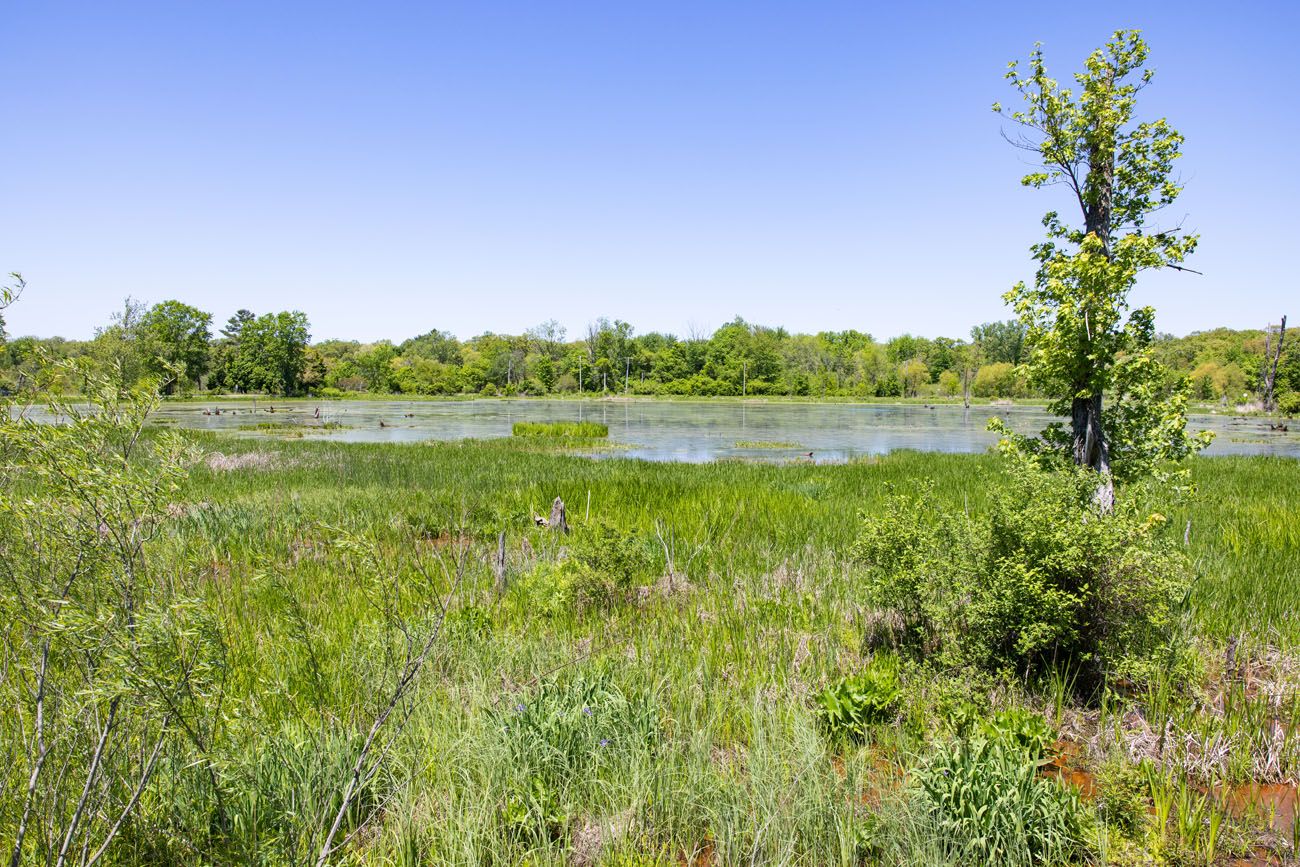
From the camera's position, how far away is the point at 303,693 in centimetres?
421

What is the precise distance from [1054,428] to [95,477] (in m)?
6.32

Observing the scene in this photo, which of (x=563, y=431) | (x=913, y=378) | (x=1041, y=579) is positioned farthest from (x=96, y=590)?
(x=913, y=378)

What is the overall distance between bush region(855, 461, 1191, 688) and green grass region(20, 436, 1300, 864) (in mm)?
321

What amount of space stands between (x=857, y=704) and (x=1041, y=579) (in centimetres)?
131

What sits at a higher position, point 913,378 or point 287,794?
point 913,378

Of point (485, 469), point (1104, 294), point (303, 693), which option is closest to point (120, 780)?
point (303, 693)

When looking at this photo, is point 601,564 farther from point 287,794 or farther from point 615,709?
point 287,794

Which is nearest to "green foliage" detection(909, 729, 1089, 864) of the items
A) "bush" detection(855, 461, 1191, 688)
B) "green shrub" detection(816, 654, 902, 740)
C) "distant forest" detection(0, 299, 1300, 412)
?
"green shrub" detection(816, 654, 902, 740)

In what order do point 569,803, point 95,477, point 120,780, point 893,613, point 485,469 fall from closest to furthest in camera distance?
point 95,477, point 120,780, point 569,803, point 893,613, point 485,469

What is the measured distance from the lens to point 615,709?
11.9 ft

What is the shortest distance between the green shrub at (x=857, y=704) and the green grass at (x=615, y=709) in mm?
142

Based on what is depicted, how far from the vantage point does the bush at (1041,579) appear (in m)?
4.01

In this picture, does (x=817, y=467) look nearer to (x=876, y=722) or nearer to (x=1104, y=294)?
(x=1104, y=294)

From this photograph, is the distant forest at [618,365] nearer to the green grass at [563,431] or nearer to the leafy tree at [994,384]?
the leafy tree at [994,384]
